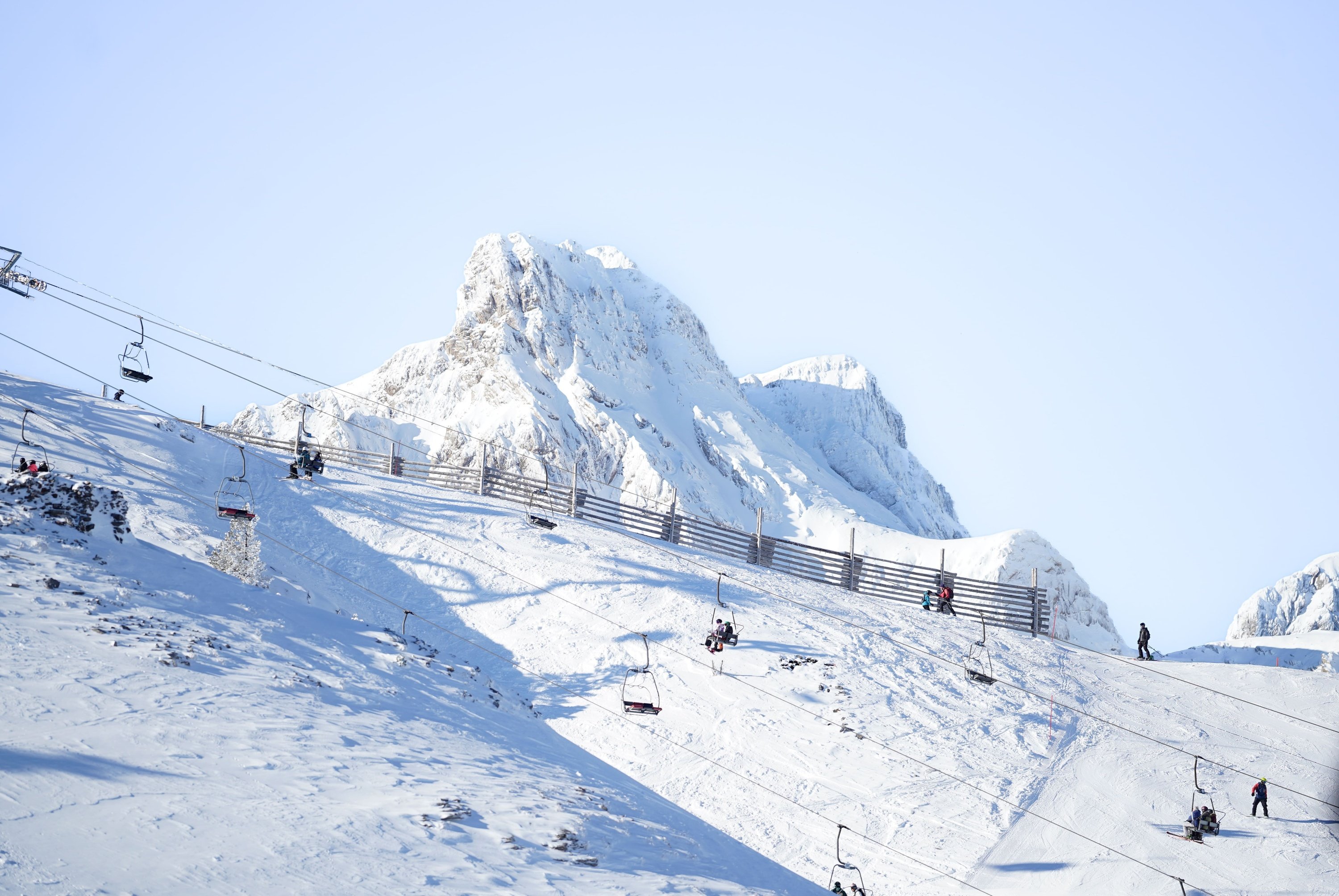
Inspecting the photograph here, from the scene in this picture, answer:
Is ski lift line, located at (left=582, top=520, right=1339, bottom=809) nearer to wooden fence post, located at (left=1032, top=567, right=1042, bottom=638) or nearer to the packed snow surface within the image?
wooden fence post, located at (left=1032, top=567, right=1042, bottom=638)

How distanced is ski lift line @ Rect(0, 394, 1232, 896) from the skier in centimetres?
1112

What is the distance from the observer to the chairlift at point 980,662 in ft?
100

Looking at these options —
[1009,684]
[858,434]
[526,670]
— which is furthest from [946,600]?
[858,434]

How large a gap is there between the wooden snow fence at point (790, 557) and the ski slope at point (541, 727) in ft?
7.01

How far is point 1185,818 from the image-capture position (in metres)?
24.5

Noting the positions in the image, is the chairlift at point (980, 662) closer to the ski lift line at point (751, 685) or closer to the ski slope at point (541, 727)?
the ski slope at point (541, 727)

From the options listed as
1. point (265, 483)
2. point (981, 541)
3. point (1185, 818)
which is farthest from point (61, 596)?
point (981, 541)

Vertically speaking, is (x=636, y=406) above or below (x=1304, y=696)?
above

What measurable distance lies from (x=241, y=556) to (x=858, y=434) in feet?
465

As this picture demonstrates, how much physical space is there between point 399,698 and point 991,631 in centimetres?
2434

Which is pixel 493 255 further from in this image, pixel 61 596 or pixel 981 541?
pixel 61 596

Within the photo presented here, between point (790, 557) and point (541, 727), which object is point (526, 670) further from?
point (790, 557)

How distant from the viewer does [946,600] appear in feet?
121

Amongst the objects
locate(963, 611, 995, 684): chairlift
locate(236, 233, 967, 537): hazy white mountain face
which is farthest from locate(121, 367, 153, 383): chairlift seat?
locate(236, 233, 967, 537): hazy white mountain face
